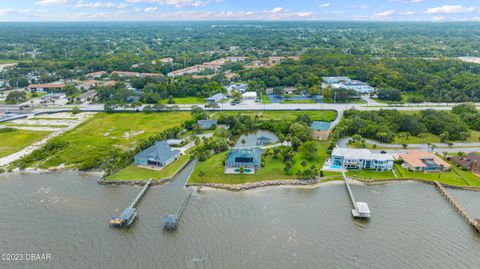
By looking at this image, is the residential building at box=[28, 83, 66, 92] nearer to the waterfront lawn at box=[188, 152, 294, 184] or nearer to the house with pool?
the waterfront lawn at box=[188, 152, 294, 184]

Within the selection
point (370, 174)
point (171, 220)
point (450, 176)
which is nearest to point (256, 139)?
point (370, 174)

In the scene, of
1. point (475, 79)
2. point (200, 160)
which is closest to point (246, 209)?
point (200, 160)

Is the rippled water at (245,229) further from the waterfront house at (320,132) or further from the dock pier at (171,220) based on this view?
the waterfront house at (320,132)

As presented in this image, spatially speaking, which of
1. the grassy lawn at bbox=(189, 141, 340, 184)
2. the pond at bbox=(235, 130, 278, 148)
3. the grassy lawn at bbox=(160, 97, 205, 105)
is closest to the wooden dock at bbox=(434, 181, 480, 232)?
the grassy lawn at bbox=(189, 141, 340, 184)

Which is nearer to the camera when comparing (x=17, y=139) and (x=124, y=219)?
(x=124, y=219)

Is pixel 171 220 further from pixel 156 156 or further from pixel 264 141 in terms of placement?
pixel 264 141

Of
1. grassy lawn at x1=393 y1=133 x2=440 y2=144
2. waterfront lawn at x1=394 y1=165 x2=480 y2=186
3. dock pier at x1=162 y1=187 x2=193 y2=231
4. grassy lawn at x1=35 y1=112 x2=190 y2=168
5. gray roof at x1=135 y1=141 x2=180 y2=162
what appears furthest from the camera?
grassy lawn at x1=393 y1=133 x2=440 y2=144

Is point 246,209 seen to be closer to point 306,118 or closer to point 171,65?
point 306,118
